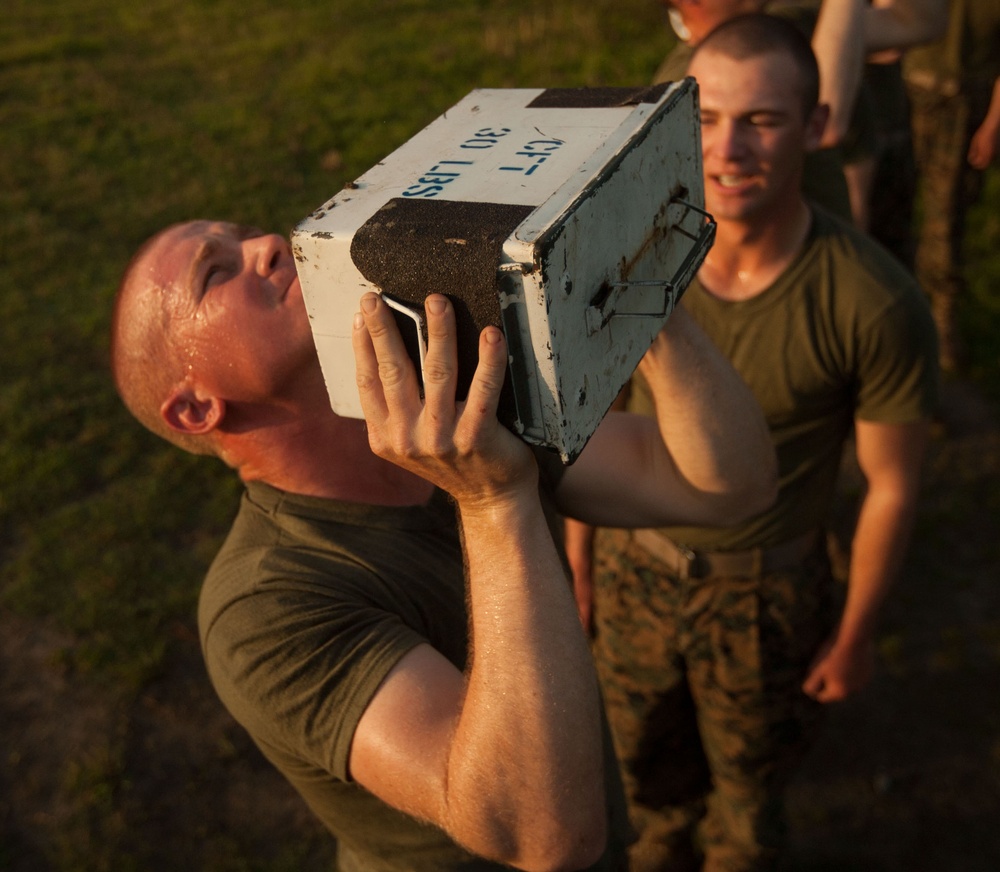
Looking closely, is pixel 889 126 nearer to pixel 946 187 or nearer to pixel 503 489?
pixel 946 187

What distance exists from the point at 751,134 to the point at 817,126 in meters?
0.41

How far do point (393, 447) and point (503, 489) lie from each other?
196 millimetres

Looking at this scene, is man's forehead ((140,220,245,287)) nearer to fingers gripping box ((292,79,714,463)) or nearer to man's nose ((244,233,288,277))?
man's nose ((244,233,288,277))

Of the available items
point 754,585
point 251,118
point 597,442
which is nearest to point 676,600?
point 754,585

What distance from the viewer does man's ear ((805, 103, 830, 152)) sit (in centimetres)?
312

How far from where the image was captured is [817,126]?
3.16 m

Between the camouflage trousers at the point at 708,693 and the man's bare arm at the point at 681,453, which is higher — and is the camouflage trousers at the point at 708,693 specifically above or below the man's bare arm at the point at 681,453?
below

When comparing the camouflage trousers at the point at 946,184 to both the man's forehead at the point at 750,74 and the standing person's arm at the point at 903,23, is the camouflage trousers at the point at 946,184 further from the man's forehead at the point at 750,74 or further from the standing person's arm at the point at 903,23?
the man's forehead at the point at 750,74

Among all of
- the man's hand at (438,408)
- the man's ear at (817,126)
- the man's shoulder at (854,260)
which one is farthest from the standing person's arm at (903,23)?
the man's hand at (438,408)

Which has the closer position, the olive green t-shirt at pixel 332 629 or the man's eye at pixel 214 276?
the olive green t-shirt at pixel 332 629

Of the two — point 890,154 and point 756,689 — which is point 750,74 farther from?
point 890,154

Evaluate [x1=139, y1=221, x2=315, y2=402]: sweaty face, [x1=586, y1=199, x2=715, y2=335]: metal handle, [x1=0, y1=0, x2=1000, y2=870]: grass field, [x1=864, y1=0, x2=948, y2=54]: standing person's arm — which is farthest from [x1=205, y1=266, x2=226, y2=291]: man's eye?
[x1=864, y1=0, x2=948, y2=54]: standing person's arm

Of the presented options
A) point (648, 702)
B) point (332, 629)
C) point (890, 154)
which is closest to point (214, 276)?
point (332, 629)

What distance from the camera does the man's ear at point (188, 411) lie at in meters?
2.21
